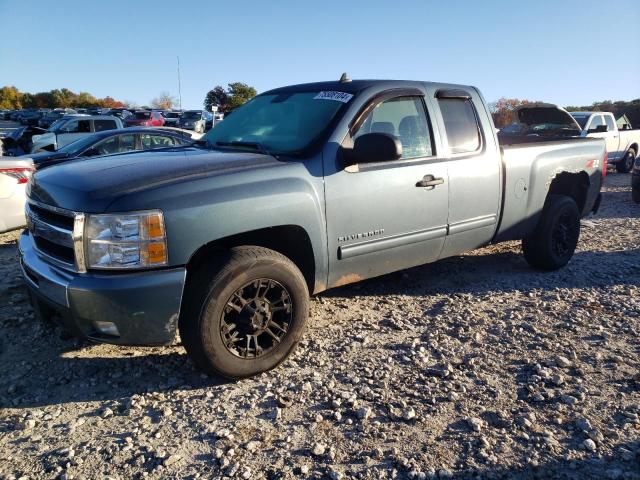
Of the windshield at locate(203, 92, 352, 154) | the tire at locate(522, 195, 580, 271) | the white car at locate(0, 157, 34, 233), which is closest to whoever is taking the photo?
the windshield at locate(203, 92, 352, 154)

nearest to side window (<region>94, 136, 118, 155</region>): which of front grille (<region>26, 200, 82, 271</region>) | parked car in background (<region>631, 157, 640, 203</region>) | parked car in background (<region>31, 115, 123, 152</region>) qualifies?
front grille (<region>26, 200, 82, 271</region>)

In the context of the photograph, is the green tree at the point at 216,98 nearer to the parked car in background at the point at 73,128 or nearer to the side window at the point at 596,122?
the parked car in background at the point at 73,128

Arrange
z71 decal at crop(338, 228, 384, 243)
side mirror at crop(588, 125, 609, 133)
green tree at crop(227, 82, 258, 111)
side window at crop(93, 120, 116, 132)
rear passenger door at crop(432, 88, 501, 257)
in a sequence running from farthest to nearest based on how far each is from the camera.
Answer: green tree at crop(227, 82, 258, 111) → side window at crop(93, 120, 116, 132) → side mirror at crop(588, 125, 609, 133) → rear passenger door at crop(432, 88, 501, 257) → z71 decal at crop(338, 228, 384, 243)

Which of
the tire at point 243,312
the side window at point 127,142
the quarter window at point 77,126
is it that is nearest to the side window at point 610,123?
the side window at point 127,142

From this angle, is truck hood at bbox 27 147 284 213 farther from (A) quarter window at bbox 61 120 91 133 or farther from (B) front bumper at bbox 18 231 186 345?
(A) quarter window at bbox 61 120 91 133

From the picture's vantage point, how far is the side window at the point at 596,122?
13.8 metres

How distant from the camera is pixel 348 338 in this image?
12.3 ft

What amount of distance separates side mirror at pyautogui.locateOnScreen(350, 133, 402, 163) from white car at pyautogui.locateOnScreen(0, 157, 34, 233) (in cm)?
389

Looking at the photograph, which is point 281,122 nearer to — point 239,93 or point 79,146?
point 79,146

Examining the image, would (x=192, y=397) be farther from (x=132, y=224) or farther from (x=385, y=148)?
(x=385, y=148)

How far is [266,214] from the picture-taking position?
3.10 m

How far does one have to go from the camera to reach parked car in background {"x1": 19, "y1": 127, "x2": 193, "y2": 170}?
8422 millimetres

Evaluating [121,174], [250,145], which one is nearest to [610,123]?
[250,145]

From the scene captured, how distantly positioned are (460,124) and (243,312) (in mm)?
2589
